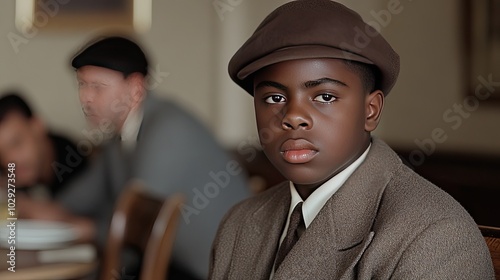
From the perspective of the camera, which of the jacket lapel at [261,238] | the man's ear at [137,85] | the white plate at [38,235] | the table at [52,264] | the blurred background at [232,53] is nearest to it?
the jacket lapel at [261,238]

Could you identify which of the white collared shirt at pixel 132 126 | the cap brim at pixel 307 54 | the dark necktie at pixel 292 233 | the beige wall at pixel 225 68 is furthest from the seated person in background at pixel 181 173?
the cap brim at pixel 307 54

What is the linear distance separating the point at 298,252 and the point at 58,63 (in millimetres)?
4409

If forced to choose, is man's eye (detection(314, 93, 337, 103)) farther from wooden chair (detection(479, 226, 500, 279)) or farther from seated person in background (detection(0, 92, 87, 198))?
seated person in background (detection(0, 92, 87, 198))

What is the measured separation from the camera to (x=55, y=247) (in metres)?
2.83

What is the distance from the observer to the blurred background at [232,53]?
332 centimetres

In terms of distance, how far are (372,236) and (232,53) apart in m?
3.83

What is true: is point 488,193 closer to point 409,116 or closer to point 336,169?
point 409,116

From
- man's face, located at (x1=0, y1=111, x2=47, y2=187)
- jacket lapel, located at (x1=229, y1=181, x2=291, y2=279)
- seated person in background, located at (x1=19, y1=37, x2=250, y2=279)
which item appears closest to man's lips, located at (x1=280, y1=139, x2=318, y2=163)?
jacket lapel, located at (x1=229, y1=181, x2=291, y2=279)

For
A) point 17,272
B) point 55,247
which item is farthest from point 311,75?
point 55,247

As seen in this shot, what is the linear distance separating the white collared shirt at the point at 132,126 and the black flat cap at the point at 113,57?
0.37 meters

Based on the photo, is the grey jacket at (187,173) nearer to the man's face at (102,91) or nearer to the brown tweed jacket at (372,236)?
the man's face at (102,91)

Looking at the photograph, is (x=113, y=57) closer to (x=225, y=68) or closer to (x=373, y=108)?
(x=373, y=108)

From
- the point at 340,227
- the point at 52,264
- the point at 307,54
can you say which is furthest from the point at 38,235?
the point at 307,54

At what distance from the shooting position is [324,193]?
1296 mm
